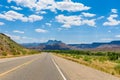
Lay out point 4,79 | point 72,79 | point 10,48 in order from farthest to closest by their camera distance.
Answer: point 10,48 < point 72,79 < point 4,79

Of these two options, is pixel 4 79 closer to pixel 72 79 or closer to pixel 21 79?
pixel 21 79

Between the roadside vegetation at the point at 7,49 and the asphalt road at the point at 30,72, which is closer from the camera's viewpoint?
the asphalt road at the point at 30,72

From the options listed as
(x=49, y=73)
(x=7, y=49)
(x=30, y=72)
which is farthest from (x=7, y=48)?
(x=49, y=73)

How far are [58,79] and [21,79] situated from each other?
2.03 m

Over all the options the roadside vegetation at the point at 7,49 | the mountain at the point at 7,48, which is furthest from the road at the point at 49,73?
the mountain at the point at 7,48

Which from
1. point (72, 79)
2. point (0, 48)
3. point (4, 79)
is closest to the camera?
point (4, 79)

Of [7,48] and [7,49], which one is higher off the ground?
[7,48]

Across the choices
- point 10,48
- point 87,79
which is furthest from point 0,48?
point 87,79

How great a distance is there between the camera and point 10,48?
101250 mm

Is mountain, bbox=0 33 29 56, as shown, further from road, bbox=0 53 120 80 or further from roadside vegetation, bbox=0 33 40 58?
road, bbox=0 53 120 80

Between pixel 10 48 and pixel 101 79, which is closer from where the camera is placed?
pixel 101 79

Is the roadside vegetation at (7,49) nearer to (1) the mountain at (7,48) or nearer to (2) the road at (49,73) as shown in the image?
(1) the mountain at (7,48)

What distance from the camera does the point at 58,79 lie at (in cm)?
1500

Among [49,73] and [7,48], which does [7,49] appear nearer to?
[7,48]
